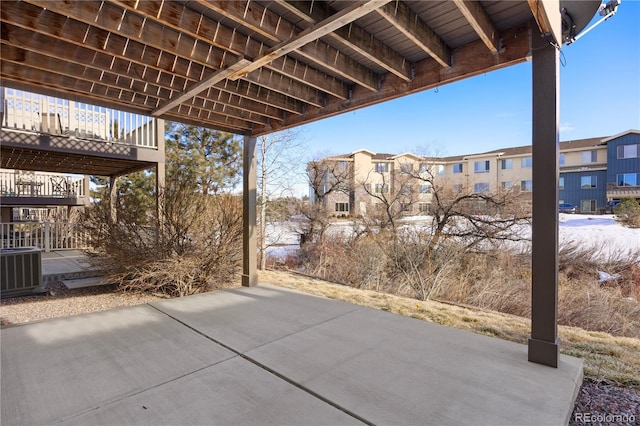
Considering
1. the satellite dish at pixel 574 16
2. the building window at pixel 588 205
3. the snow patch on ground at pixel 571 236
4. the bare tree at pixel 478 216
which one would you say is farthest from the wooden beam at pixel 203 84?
the building window at pixel 588 205

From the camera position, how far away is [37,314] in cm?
455

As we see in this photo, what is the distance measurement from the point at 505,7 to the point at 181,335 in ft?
14.9

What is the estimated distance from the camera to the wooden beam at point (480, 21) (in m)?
2.43

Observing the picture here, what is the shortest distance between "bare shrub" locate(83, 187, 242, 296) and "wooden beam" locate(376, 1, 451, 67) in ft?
15.5

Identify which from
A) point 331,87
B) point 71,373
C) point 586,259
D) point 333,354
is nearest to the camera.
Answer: point 71,373

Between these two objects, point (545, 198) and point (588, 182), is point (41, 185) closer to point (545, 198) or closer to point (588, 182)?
point (545, 198)

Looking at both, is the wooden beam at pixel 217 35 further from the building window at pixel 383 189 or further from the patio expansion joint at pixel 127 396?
the building window at pixel 383 189

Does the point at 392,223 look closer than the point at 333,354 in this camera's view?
No

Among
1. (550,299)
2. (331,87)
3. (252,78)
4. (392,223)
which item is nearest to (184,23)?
→ (252,78)

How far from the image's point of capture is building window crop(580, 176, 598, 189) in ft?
81.7

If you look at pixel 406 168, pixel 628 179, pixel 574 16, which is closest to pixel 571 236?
pixel 406 168

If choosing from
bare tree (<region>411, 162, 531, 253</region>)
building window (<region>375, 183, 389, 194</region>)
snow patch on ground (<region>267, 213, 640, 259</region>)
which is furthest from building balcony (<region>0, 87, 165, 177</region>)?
bare tree (<region>411, 162, 531, 253</region>)

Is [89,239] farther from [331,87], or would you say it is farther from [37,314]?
[331,87]

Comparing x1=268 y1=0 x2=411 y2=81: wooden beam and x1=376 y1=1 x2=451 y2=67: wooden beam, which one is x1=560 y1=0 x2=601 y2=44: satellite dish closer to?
x1=376 y1=1 x2=451 y2=67: wooden beam
